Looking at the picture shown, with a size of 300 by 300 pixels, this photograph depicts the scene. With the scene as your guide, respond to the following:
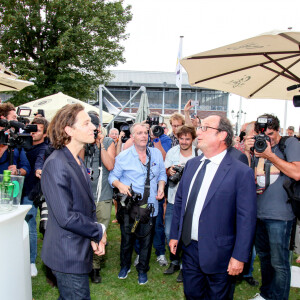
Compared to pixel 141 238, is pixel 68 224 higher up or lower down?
higher up

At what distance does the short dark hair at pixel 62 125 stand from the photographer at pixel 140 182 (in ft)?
5.38

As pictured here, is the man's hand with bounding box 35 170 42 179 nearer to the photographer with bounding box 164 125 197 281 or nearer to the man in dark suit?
the photographer with bounding box 164 125 197 281

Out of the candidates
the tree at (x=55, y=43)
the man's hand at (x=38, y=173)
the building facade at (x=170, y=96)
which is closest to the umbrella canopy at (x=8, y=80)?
the man's hand at (x=38, y=173)

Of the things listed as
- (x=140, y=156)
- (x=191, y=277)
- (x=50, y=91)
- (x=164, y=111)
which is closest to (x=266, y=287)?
(x=191, y=277)

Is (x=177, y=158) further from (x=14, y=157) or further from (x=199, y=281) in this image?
(x=14, y=157)

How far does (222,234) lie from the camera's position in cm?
245

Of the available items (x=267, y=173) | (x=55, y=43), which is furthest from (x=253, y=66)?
(x=55, y=43)

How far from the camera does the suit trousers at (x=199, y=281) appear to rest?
2.49 m

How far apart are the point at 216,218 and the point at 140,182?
1.61 m

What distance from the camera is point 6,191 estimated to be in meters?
2.34

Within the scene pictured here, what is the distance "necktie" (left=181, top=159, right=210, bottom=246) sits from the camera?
2.57m

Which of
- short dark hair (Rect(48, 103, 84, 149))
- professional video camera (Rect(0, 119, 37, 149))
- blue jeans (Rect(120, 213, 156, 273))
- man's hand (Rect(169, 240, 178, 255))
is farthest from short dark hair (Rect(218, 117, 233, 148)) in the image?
professional video camera (Rect(0, 119, 37, 149))

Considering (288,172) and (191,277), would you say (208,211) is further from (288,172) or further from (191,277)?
(288,172)

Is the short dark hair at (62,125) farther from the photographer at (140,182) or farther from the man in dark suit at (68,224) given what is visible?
the photographer at (140,182)
